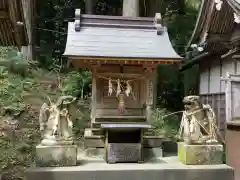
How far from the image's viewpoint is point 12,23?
7754 mm

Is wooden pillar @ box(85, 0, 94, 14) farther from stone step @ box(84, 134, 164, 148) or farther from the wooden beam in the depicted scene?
the wooden beam

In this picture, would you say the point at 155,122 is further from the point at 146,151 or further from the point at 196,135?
the point at 196,135

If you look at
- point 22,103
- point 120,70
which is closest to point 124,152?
point 120,70

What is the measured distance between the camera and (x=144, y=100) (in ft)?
35.2

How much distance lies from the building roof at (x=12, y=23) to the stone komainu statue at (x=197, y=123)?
4.89 metres

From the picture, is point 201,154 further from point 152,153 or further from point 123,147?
point 123,147

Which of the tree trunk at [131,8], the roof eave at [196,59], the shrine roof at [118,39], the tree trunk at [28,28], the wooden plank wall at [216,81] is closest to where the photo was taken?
the shrine roof at [118,39]

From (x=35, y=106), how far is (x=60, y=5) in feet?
32.2

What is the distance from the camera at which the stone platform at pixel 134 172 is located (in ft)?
27.5

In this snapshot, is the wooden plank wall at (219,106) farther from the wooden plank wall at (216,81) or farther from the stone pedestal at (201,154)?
the stone pedestal at (201,154)

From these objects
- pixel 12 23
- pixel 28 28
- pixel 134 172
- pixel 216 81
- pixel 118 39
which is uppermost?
pixel 28 28

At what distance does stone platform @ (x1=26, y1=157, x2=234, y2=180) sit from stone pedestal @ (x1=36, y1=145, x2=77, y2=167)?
0.24 m

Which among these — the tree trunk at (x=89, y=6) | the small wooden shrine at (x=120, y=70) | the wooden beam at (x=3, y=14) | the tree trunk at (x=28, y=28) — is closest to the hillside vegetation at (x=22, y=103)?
the tree trunk at (x=28, y=28)

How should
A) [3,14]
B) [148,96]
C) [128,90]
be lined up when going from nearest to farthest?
1. [3,14]
2. [128,90]
3. [148,96]
